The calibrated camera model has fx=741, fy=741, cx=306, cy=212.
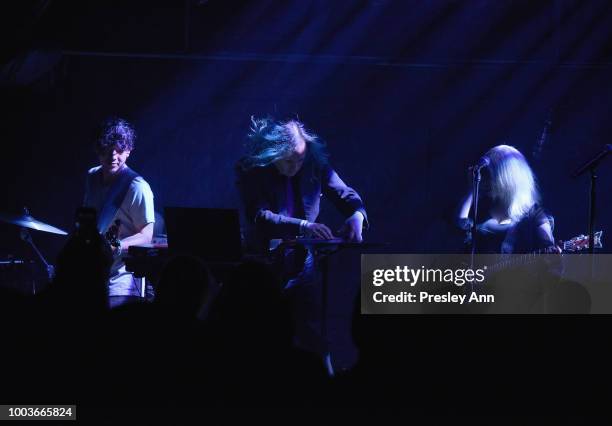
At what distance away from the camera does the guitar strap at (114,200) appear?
4.22 meters

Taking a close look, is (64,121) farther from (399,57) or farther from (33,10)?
(399,57)

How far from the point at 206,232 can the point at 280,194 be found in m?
0.90

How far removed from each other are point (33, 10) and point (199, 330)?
4.33 meters

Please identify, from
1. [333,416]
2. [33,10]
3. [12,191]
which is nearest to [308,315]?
[333,416]

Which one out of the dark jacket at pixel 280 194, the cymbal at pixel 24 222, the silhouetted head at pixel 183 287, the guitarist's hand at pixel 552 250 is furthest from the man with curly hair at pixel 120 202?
the guitarist's hand at pixel 552 250

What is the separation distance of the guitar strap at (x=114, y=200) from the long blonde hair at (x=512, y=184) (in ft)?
8.20

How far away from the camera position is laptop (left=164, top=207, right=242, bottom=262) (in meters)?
3.83

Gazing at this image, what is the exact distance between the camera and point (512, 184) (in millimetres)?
5156

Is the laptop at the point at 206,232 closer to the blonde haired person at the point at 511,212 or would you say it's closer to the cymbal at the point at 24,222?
the cymbal at the point at 24,222

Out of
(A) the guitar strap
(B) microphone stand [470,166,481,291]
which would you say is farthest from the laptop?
(B) microphone stand [470,166,481,291]

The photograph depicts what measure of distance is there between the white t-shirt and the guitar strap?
0.07ft

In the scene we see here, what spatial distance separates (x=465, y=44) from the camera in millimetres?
6906

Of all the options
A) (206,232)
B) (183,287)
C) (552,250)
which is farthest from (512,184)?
(183,287)

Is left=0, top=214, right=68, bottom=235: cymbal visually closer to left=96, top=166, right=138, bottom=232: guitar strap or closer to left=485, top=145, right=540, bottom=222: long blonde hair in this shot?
left=96, top=166, right=138, bottom=232: guitar strap
